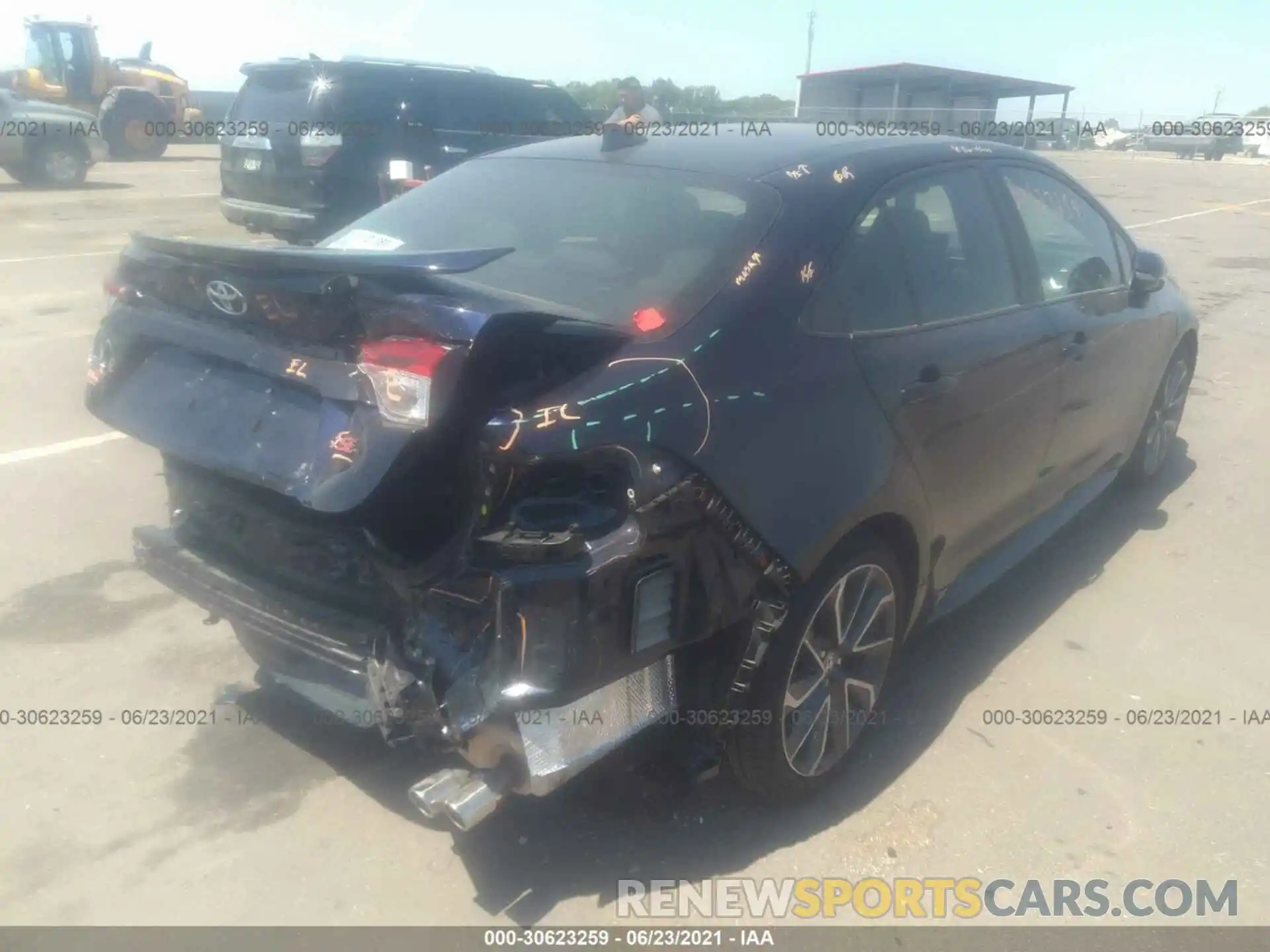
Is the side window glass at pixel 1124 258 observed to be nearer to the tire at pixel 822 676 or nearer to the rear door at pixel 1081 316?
the rear door at pixel 1081 316

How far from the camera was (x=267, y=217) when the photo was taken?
10.4 meters

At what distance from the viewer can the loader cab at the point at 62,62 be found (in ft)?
Result: 84.4

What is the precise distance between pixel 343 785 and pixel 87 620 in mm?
1523

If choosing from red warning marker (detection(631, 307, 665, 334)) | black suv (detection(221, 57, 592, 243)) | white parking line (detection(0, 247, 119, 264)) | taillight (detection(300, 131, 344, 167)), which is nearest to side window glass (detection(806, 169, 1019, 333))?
red warning marker (detection(631, 307, 665, 334))

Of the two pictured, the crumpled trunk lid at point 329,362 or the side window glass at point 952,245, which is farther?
the side window glass at point 952,245

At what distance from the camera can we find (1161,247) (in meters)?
15.0

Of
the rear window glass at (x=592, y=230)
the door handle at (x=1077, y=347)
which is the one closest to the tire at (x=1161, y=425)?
the door handle at (x=1077, y=347)

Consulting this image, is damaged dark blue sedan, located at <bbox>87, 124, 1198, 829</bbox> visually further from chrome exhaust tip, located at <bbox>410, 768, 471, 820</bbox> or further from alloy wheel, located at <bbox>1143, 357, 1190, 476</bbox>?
alloy wheel, located at <bbox>1143, 357, 1190, 476</bbox>

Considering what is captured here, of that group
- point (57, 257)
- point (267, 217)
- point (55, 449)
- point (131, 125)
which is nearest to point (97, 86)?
point (131, 125)

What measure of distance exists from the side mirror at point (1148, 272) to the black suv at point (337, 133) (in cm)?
700

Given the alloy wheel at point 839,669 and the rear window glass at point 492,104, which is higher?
the rear window glass at point 492,104

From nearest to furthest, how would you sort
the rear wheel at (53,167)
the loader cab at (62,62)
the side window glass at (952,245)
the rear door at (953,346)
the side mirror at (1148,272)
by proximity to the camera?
1. the rear door at (953,346)
2. the side window glass at (952,245)
3. the side mirror at (1148,272)
4. the rear wheel at (53,167)
5. the loader cab at (62,62)

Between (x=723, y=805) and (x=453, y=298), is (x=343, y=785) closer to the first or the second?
(x=723, y=805)
